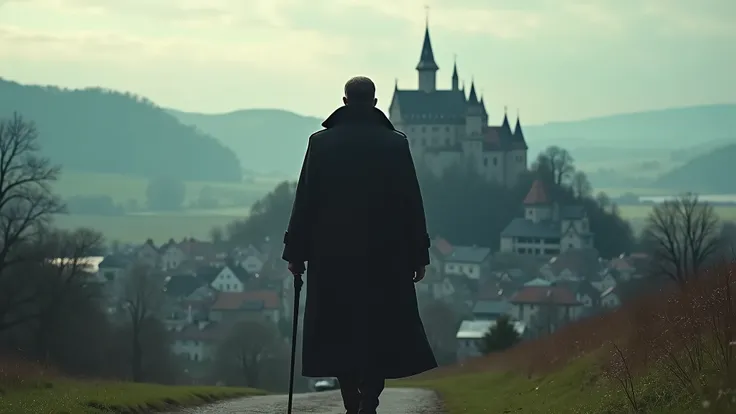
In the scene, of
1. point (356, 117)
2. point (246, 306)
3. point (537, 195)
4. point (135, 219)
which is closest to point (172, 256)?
point (135, 219)

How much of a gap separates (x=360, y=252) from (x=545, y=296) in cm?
9105

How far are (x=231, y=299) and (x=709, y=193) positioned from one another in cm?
9708

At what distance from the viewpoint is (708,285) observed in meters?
10.1

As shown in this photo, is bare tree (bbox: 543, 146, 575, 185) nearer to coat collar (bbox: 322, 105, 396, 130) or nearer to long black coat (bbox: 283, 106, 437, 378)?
coat collar (bbox: 322, 105, 396, 130)

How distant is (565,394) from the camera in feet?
36.4

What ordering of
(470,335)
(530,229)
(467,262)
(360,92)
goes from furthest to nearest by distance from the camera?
(530,229), (467,262), (470,335), (360,92)

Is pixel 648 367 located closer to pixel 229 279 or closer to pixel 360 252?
pixel 360 252

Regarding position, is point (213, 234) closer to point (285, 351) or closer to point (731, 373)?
point (285, 351)

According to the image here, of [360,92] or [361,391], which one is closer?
[361,391]

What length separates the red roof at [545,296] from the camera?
94887 mm

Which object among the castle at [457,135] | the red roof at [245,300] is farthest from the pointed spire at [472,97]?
the red roof at [245,300]

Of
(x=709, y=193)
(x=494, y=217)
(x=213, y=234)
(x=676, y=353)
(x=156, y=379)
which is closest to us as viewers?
(x=676, y=353)

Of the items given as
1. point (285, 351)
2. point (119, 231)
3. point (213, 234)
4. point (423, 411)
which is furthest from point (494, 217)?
point (423, 411)

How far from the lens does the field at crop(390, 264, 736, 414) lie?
290 inches
